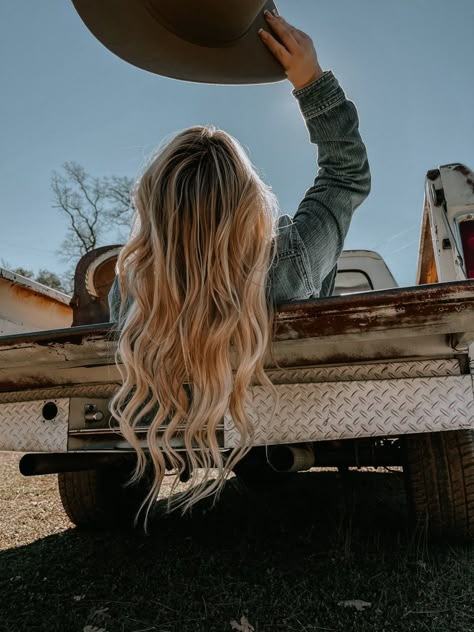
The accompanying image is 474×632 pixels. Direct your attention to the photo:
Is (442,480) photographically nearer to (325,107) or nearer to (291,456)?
(291,456)

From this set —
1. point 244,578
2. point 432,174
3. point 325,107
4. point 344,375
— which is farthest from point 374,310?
point 432,174

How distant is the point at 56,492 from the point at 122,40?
3.36m

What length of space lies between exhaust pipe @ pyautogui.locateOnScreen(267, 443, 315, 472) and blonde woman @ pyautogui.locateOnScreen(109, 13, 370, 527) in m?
0.33

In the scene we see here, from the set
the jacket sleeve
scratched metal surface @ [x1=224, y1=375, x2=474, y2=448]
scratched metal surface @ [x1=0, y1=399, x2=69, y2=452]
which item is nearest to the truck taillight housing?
scratched metal surface @ [x1=224, y1=375, x2=474, y2=448]

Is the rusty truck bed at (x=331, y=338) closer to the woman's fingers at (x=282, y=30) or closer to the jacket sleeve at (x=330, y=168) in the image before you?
the jacket sleeve at (x=330, y=168)

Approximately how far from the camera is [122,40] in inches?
68.0

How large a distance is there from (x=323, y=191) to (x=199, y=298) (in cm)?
56

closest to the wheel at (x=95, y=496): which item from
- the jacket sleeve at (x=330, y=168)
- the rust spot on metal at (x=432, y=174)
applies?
the jacket sleeve at (x=330, y=168)

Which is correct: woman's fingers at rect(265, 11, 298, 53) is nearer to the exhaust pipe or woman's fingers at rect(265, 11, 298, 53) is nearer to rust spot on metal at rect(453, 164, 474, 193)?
the exhaust pipe

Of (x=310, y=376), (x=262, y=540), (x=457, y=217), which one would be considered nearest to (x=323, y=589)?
(x=262, y=540)

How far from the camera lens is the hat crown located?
1.63 m

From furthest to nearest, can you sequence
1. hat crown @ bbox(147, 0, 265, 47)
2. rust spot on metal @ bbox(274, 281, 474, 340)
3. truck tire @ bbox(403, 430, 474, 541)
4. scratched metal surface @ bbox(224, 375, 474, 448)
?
truck tire @ bbox(403, 430, 474, 541), scratched metal surface @ bbox(224, 375, 474, 448), hat crown @ bbox(147, 0, 265, 47), rust spot on metal @ bbox(274, 281, 474, 340)

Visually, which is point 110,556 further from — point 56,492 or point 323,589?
point 56,492

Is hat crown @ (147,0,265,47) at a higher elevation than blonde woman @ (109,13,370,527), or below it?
higher
